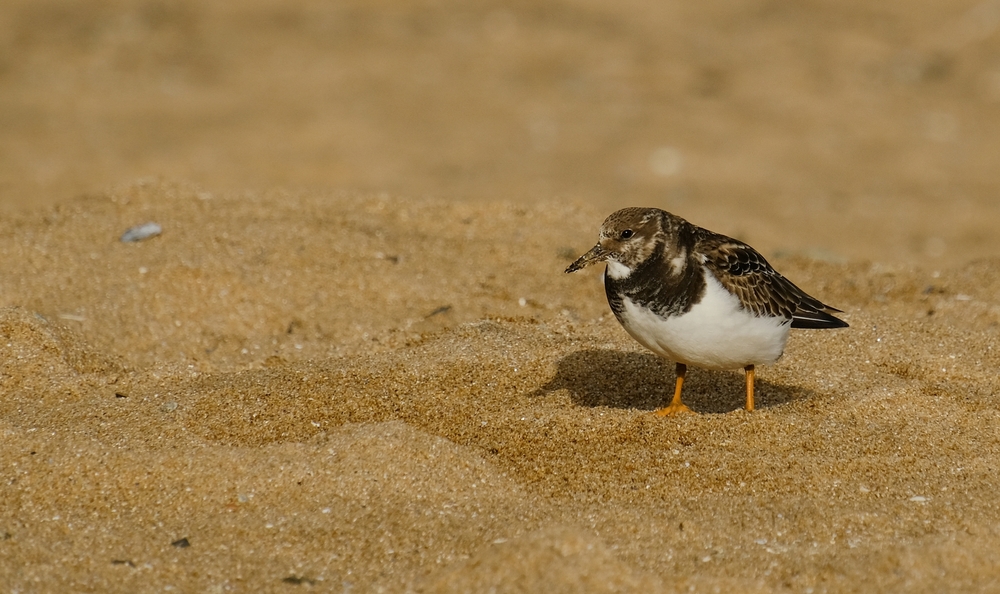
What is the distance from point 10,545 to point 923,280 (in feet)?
17.0

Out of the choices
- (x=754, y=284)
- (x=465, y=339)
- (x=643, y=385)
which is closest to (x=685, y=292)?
(x=754, y=284)

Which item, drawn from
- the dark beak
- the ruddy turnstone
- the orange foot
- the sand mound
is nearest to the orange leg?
the orange foot

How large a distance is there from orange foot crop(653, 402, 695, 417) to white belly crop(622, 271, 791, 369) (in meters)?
0.28

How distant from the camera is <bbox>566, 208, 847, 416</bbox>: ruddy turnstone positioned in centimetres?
411

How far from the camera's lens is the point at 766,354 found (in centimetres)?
438

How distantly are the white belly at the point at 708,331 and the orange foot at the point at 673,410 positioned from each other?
285mm

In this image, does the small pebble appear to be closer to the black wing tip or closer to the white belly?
the white belly

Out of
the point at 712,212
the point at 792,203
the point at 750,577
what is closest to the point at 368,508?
the point at 750,577

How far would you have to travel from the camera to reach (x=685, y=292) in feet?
13.5

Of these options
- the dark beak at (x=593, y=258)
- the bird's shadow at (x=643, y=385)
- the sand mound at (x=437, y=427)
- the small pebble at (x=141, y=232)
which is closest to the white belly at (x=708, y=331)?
the dark beak at (x=593, y=258)

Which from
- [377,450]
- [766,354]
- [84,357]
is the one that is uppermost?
[766,354]

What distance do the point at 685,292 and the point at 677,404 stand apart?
0.63m

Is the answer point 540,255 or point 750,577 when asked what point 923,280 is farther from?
point 750,577

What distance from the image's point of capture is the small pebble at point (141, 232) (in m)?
6.20
